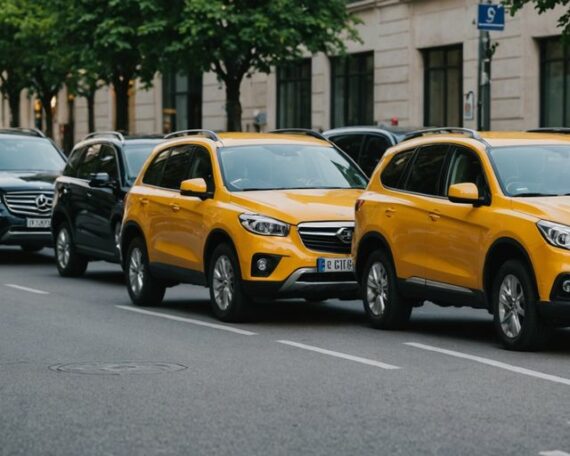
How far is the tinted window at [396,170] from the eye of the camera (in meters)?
14.1

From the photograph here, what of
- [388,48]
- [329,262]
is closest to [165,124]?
[388,48]

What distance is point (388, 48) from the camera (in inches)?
1467

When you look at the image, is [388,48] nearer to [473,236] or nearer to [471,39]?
[471,39]

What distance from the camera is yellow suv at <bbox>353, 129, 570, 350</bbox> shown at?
11.7 m

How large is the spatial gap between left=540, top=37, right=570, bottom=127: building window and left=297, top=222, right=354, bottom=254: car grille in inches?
685

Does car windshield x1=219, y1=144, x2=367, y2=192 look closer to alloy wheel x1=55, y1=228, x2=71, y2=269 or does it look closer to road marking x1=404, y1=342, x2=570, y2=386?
road marking x1=404, y1=342, x2=570, y2=386

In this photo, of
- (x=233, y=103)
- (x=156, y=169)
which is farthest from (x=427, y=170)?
(x=233, y=103)

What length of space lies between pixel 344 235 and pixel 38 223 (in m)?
9.64

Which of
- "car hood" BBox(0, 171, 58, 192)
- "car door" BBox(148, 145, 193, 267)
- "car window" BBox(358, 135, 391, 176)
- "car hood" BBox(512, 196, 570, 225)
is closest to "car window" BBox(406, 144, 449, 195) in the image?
"car hood" BBox(512, 196, 570, 225)

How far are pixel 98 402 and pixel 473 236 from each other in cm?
421

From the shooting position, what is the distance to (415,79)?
119 ft

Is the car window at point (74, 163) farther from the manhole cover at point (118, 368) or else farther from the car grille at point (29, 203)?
the manhole cover at point (118, 368)

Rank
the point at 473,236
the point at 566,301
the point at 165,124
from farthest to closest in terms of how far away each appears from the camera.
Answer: the point at 165,124 < the point at 473,236 < the point at 566,301

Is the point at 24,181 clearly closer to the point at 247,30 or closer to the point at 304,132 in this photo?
the point at 304,132
